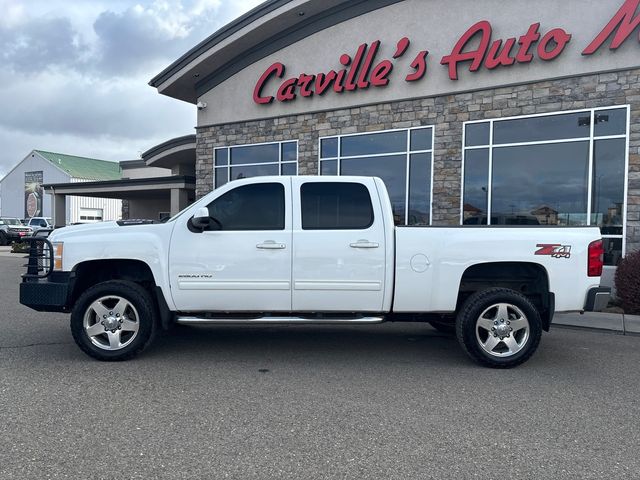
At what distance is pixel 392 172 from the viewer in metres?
13.1

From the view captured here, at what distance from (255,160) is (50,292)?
1064 centimetres

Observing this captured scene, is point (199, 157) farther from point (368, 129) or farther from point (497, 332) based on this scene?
point (497, 332)

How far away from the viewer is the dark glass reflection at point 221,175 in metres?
16.1

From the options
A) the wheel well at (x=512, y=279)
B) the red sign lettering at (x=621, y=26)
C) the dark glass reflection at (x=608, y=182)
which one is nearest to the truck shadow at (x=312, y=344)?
the wheel well at (x=512, y=279)

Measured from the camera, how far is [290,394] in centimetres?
442

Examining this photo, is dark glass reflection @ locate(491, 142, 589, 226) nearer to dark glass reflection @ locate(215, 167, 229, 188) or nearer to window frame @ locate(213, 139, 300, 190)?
window frame @ locate(213, 139, 300, 190)

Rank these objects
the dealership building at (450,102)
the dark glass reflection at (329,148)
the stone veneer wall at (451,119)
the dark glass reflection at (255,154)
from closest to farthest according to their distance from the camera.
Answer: the stone veneer wall at (451,119), the dealership building at (450,102), the dark glass reflection at (329,148), the dark glass reflection at (255,154)

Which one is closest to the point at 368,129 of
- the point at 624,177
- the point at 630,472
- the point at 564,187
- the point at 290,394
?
the point at 564,187

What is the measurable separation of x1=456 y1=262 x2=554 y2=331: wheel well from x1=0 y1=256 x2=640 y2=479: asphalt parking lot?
731 millimetres

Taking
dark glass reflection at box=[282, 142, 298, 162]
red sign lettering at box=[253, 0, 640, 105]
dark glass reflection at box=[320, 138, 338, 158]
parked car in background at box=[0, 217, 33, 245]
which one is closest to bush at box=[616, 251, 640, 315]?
red sign lettering at box=[253, 0, 640, 105]

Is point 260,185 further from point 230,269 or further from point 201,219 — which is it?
point 230,269

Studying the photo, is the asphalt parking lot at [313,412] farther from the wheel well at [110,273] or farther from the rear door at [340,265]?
the wheel well at [110,273]

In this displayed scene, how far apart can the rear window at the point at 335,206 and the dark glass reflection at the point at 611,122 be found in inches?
299

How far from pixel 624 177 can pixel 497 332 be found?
23.3ft
